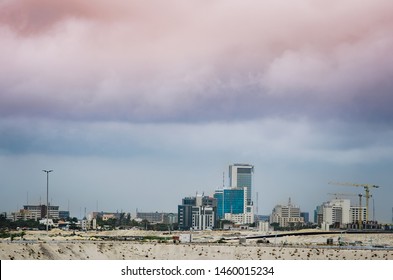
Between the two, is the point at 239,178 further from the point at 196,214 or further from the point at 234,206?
the point at 234,206

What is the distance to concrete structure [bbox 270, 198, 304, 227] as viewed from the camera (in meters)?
103

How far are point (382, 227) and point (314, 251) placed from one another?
39256 mm

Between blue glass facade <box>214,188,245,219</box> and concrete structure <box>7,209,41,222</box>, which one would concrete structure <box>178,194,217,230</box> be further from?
concrete structure <box>7,209,41,222</box>

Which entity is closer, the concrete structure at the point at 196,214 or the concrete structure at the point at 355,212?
the concrete structure at the point at 196,214

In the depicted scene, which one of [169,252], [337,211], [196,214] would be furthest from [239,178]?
[169,252]

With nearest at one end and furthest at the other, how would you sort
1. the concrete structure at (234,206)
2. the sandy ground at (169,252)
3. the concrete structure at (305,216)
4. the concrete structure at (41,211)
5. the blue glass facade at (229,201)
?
the sandy ground at (169,252) < the concrete structure at (41,211) < the concrete structure at (234,206) < the blue glass facade at (229,201) < the concrete structure at (305,216)

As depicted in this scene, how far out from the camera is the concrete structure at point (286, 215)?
338 ft

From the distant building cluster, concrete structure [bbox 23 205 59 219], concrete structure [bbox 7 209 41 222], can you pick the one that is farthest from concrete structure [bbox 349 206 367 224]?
concrete structure [bbox 7 209 41 222]

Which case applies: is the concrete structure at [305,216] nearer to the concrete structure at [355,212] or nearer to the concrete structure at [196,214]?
the concrete structure at [355,212]

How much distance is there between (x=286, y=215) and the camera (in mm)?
106375

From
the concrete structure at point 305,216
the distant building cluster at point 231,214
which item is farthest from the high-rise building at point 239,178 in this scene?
the concrete structure at point 305,216

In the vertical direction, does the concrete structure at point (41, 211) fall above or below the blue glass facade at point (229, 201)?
below
